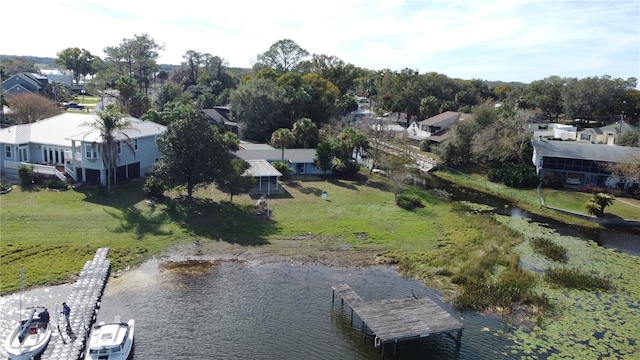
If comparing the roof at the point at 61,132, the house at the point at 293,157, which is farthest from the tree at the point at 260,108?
the roof at the point at 61,132

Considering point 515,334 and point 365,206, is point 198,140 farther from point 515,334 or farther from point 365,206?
point 515,334

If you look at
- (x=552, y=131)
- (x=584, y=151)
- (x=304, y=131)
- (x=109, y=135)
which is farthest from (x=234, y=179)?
(x=552, y=131)

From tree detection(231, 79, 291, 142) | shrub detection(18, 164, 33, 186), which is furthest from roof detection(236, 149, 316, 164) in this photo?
shrub detection(18, 164, 33, 186)

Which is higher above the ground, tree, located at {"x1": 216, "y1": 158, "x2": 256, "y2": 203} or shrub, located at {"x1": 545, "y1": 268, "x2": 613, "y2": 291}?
tree, located at {"x1": 216, "y1": 158, "x2": 256, "y2": 203}

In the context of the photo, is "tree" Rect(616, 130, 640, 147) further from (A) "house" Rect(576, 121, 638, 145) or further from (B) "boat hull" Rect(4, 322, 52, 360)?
(B) "boat hull" Rect(4, 322, 52, 360)

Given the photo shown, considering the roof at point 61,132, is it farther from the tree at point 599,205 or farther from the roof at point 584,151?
the roof at point 584,151
